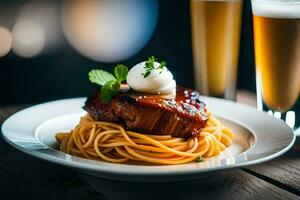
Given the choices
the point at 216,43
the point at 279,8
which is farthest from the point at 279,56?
the point at 216,43

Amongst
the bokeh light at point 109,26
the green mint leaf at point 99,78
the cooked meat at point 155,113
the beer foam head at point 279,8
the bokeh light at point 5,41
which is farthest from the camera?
the bokeh light at point 109,26

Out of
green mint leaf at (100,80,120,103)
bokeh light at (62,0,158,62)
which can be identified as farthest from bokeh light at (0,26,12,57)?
green mint leaf at (100,80,120,103)

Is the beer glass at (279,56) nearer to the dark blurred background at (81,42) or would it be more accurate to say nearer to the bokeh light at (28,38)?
the dark blurred background at (81,42)

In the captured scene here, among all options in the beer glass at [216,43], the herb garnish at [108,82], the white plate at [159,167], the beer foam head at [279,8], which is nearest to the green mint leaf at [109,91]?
the herb garnish at [108,82]

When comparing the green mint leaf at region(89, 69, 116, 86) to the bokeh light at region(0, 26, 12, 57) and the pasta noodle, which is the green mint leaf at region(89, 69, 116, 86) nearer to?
the pasta noodle

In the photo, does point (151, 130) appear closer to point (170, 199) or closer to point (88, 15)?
point (170, 199)

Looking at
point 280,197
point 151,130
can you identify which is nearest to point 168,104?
point 151,130
